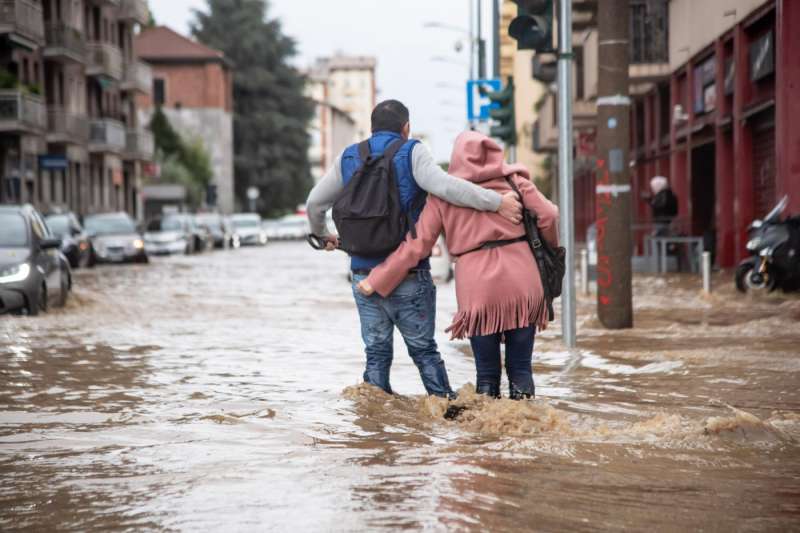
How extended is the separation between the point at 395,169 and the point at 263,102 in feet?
317

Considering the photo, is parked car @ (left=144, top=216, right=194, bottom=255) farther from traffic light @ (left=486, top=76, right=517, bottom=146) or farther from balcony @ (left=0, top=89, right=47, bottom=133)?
traffic light @ (left=486, top=76, right=517, bottom=146)

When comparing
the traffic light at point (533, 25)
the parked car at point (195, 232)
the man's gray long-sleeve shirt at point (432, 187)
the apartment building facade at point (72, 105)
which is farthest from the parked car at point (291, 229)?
the man's gray long-sleeve shirt at point (432, 187)

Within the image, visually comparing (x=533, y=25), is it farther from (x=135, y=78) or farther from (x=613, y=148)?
(x=135, y=78)

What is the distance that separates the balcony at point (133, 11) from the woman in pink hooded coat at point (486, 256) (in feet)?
224

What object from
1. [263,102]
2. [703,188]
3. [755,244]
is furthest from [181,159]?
[755,244]

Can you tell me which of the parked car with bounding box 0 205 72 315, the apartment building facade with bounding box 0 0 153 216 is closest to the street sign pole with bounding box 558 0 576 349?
the parked car with bounding box 0 205 72 315

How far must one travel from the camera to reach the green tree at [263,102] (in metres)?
102

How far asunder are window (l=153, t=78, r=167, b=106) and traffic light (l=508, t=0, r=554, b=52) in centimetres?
9380

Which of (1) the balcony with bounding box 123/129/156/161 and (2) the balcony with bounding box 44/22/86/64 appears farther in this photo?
(1) the balcony with bounding box 123/129/156/161

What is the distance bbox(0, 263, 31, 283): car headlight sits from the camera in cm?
1733

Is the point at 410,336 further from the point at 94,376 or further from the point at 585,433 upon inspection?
the point at 94,376

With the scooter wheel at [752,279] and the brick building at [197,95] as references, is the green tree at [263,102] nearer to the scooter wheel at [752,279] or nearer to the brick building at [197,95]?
the brick building at [197,95]

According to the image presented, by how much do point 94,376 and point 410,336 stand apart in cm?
365

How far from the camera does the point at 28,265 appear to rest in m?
17.7
